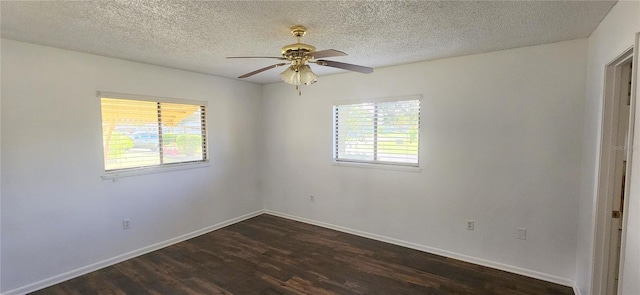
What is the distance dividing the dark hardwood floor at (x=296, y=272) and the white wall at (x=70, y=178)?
347 millimetres

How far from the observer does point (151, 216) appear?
11.8 feet

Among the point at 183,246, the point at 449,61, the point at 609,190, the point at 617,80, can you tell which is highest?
the point at 449,61

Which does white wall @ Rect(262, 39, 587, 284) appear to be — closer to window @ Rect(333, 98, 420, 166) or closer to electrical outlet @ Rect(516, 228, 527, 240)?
electrical outlet @ Rect(516, 228, 527, 240)

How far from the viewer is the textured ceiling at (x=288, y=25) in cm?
189

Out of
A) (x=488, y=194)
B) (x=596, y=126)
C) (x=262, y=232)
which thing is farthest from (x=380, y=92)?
(x=262, y=232)

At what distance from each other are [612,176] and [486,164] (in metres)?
1.07

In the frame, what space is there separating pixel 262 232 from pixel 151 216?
150 cm

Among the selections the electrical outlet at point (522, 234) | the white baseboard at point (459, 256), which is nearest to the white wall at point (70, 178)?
the white baseboard at point (459, 256)

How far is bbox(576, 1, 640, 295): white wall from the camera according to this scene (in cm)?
178

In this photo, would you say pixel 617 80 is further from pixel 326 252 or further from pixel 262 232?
pixel 262 232

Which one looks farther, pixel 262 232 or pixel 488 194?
pixel 262 232

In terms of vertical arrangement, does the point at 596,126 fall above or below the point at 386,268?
above

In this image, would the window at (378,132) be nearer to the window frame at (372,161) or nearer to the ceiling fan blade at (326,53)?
the window frame at (372,161)

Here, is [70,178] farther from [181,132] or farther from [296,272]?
[296,272]
